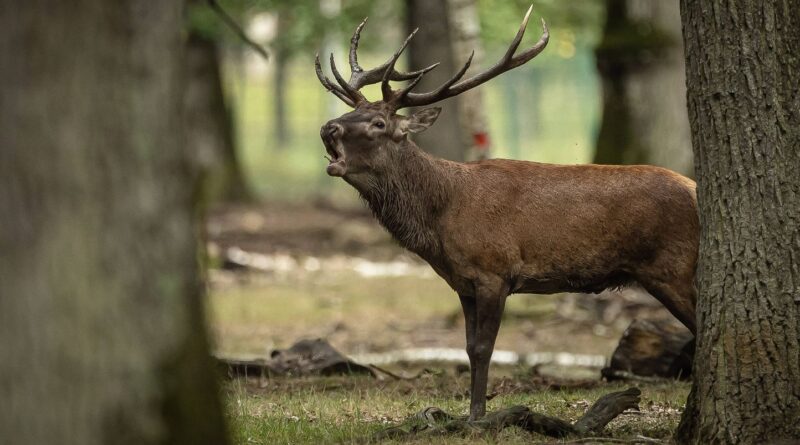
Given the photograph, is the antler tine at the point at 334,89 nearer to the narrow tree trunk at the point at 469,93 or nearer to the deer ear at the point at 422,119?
the deer ear at the point at 422,119

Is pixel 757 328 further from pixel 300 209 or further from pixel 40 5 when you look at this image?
pixel 300 209

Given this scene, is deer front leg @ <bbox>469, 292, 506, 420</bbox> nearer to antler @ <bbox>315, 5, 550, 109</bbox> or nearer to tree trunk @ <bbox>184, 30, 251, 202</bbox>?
antler @ <bbox>315, 5, 550, 109</bbox>

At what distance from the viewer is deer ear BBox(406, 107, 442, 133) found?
7578 mm

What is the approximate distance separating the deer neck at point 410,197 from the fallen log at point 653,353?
2.21m

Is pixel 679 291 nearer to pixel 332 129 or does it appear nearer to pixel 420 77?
pixel 420 77

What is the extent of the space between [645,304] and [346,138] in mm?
6912

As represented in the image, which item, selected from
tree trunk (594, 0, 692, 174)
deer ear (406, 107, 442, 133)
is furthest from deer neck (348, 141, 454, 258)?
tree trunk (594, 0, 692, 174)

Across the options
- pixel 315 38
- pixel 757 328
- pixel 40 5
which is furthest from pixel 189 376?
pixel 315 38

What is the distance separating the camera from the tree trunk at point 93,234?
12.7 ft

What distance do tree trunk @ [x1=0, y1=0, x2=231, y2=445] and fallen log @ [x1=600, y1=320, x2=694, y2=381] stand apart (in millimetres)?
5246

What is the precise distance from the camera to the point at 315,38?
903 inches

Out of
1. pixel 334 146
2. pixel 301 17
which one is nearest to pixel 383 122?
pixel 334 146

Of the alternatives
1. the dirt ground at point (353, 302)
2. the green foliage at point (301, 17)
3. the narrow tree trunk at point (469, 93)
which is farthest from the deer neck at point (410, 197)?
the green foliage at point (301, 17)

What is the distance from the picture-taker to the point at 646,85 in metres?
13.6
